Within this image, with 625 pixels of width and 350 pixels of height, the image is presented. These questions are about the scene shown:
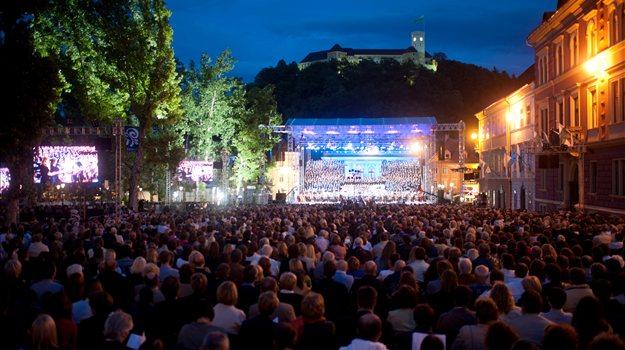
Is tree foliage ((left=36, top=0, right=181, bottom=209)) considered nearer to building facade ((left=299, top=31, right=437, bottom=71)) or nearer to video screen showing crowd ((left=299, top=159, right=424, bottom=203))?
video screen showing crowd ((left=299, top=159, right=424, bottom=203))

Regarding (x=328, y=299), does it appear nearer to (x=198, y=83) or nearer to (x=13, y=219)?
(x=13, y=219)

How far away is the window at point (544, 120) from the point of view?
39.3 meters

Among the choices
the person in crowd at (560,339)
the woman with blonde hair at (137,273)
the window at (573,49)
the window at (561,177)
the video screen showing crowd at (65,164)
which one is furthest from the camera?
the window at (561,177)

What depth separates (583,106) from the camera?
3297 centimetres

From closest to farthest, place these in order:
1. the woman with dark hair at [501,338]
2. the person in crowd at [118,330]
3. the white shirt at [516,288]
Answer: the woman with dark hair at [501,338] < the person in crowd at [118,330] < the white shirt at [516,288]

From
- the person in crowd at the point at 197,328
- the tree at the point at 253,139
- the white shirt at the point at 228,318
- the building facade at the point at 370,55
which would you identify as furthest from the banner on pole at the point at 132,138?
the building facade at the point at 370,55

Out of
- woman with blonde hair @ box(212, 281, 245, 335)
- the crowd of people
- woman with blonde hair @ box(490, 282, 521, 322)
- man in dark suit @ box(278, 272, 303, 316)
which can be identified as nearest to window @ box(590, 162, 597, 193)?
the crowd of people

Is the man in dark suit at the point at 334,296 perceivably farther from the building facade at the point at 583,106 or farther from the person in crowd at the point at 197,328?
the building facade at the point at 583,106

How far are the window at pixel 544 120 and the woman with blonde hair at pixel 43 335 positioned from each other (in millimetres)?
36660

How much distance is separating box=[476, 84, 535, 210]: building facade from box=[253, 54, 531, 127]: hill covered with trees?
25.3 metres

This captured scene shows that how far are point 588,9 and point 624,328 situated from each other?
27.2m

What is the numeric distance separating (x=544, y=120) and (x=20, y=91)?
2877 centimetres

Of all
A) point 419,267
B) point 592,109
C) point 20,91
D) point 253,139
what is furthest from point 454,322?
Answer: point 253,139

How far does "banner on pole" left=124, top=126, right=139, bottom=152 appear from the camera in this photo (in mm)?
32781
